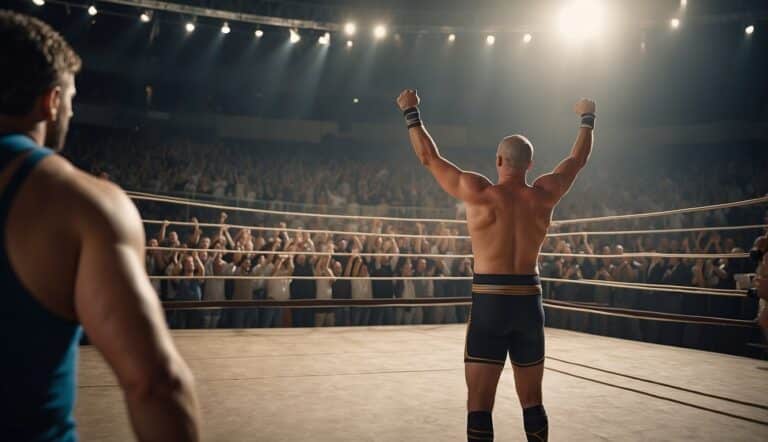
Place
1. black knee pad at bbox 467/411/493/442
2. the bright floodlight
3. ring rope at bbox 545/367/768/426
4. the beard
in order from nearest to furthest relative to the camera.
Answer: the beard → black knee pad at bbox 467/411/493/442 → ring rope at bbox 545/367/768/426 → the bright floodlight

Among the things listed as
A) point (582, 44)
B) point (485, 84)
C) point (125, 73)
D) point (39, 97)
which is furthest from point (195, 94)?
point (39, 97)

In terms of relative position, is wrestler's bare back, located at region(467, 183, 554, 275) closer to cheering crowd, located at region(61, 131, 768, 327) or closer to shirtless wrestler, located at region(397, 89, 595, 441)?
shirtless wrestler, located at region(397, 89, 595, 441)

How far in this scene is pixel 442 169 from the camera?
271 centimetres

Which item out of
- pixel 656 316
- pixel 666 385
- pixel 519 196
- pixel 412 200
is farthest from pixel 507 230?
pixel 412 200

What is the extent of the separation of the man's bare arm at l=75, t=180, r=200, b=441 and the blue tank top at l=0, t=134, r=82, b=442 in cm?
9

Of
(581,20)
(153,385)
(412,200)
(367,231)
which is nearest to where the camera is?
(153,385)

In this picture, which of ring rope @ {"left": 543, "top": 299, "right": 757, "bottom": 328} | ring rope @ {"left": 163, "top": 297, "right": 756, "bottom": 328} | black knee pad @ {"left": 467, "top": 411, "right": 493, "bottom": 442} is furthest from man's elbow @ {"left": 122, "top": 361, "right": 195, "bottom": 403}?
ring rope @ {"left": 163, "top": 297, "right": 756, "bottom": 328}

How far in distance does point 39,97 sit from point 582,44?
1675 cm

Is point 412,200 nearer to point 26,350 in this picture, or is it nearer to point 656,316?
point 656,316

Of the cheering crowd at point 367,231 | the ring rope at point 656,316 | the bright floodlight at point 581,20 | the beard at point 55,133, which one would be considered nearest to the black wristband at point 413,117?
the beard at point 55,133

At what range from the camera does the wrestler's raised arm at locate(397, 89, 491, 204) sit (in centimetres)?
263

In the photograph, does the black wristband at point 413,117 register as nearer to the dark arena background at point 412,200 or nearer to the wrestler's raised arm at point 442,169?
the wrestler's raised arm at point 442,169

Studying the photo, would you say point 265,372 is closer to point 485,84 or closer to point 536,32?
point 536,32

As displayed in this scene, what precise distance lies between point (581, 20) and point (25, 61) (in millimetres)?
10758
